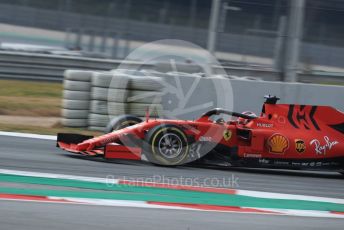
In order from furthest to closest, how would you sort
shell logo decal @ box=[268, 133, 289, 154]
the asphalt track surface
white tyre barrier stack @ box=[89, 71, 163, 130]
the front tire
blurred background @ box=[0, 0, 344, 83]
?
blurred background @ box=[0, 0, 344, 83], white tyre barrier stack @ box=[89, 71, 163, 130], shell logo decal @ box=[268, 133, 289, 154], the front tire, the asphalt track surface

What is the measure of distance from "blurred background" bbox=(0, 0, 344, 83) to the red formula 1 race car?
138 inches

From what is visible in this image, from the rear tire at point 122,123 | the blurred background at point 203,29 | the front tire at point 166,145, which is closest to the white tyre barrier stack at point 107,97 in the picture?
the blurred background at point 203,29

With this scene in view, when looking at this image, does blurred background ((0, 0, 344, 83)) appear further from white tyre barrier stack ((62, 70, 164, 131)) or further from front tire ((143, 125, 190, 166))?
front tire ((143, 125, 190, 166))

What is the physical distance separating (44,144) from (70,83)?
6.82ft

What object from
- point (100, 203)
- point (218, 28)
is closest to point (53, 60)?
point (218, 28)

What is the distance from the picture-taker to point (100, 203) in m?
5.93

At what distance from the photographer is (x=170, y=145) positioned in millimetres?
8016

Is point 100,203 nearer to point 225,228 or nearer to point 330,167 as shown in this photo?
point 225,228

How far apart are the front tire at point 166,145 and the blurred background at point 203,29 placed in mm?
4392

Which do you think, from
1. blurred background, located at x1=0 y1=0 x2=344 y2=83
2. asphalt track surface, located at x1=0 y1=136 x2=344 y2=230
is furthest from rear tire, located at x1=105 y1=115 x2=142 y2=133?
blurred background, located at x1=0 y1=0 x2=344 y2=83

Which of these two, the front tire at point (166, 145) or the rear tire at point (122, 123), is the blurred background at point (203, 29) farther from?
the front tire at point (166, 145)

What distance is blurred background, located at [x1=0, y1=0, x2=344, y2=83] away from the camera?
11844 mm

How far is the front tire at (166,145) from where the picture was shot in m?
7.94

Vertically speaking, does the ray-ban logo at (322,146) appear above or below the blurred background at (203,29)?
below
